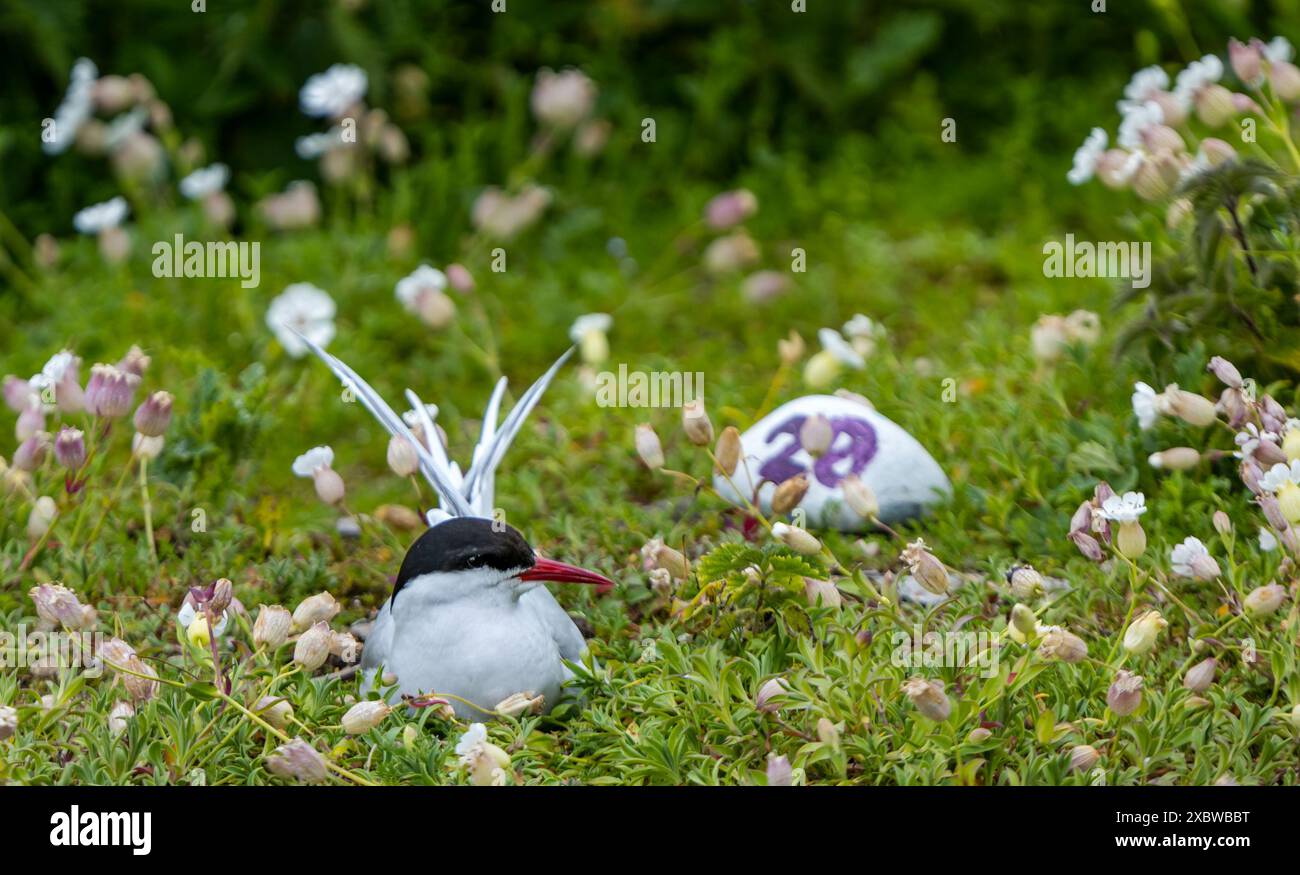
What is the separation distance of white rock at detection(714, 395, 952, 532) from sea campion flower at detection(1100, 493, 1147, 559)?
82 cm

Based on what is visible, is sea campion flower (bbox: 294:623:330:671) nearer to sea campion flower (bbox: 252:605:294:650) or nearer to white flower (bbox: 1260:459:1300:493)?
sea campion flower (bbox: 252:605:294:650)

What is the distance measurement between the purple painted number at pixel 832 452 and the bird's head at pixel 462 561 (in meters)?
0.79

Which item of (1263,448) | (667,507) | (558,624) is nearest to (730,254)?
(667,507)

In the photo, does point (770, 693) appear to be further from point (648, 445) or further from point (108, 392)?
point (108, 392)

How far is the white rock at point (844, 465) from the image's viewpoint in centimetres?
354

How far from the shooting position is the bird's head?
2.87m

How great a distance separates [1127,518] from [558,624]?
3.38 feet

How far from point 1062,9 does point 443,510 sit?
3.68 meters

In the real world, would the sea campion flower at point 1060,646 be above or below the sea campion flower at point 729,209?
below

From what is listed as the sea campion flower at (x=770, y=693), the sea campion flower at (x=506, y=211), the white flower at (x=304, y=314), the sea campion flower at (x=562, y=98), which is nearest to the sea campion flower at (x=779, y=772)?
the sea campion flower at (x=770, y=693)

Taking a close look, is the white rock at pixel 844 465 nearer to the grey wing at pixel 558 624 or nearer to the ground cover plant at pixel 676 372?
the ground cover plant at pixel 676 372

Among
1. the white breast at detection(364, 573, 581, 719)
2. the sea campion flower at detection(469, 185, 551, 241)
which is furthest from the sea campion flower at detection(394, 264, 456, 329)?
the white breast at detection(364, 573, 581, 719)

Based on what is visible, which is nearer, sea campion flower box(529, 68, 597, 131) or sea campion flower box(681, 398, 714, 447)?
sea campion flower box(681, 398, 714, 447)

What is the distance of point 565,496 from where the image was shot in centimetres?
387
